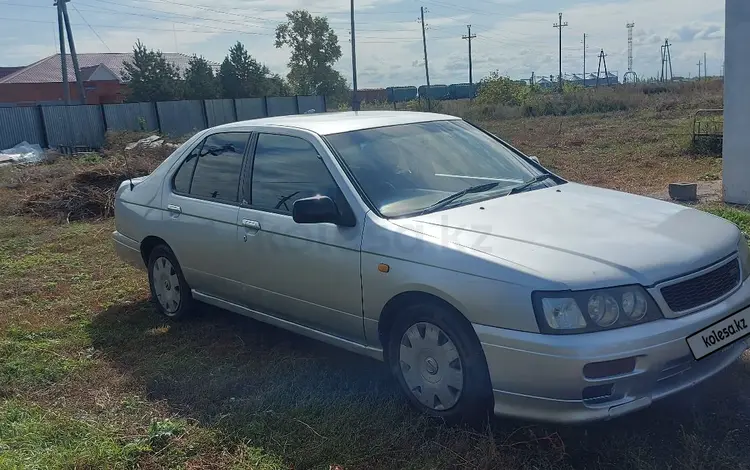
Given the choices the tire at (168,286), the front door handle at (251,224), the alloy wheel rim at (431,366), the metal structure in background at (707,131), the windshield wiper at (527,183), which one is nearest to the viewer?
the alloy wheel rim at (431,366)

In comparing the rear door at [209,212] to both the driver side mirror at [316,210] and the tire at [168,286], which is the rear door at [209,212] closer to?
the tire at [168,286]

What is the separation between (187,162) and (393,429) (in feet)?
9.37

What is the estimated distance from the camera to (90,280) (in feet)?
23.4

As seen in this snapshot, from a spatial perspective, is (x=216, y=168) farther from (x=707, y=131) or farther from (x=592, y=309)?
(x=707, y=131)

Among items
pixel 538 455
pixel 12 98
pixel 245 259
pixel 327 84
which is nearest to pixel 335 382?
pixel 245 259

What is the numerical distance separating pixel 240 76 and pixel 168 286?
42134mm

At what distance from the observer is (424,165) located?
4.24 metres

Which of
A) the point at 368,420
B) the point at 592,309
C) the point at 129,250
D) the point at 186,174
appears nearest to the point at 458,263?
the point at 592,309

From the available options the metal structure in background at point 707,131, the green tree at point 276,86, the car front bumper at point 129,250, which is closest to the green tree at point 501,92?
the green tree at point 276,86

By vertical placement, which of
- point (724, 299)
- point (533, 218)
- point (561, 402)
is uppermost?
point (533, 218)

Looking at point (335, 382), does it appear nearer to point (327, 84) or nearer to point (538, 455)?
point (538, 455)

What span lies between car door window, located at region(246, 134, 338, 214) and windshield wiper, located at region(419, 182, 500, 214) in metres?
0.57

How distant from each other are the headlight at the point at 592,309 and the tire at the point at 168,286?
3.20 meters

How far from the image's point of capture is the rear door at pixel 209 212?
470cm
